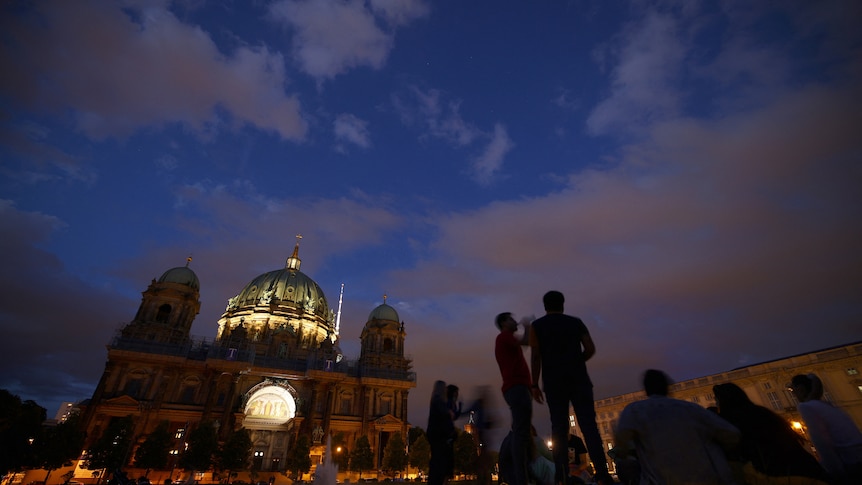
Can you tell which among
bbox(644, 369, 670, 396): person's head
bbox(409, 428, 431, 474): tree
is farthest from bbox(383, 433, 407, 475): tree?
bbox(644, 369, 670, 396): person's head

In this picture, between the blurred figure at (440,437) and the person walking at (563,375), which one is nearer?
the person walking at (563,375)

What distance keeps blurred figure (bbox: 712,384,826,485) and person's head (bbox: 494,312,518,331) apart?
2.93m

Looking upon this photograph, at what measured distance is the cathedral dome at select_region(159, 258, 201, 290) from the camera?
57084 mm

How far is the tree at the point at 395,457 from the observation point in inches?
1799

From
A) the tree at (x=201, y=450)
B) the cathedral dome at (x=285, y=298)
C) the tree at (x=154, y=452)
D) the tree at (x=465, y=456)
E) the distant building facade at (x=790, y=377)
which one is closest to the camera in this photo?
the tree at (x=154, y=452)

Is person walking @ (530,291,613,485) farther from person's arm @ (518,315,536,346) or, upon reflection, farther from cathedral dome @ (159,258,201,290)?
cathedral dome @ (159,258,201,290)

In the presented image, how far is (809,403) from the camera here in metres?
4.62

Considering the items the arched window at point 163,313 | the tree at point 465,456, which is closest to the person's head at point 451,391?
the tree at point 465,456

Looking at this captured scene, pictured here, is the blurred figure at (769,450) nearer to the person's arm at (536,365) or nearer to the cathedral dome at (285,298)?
the person's arm at (536,365)

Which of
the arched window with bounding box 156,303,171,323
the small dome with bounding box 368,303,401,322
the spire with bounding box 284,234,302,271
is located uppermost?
the spire with bounding box 284,234,302,271

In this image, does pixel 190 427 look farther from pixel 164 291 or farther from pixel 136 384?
pixel 164 291

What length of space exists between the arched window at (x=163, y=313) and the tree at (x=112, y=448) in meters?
17.5

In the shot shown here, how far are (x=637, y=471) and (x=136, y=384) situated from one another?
2289 inches

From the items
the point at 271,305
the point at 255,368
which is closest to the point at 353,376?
the point at 255,368
